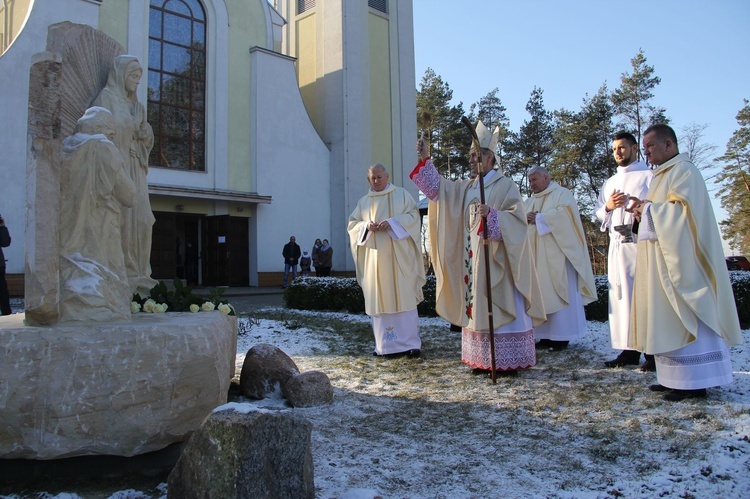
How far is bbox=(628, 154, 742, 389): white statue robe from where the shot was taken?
13.4ft

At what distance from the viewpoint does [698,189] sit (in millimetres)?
4211

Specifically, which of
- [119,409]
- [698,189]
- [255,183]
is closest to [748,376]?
[698,189]

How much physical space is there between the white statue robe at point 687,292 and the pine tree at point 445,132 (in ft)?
104

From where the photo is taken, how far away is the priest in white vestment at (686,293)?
4.07 meters

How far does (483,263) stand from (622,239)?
1282mm

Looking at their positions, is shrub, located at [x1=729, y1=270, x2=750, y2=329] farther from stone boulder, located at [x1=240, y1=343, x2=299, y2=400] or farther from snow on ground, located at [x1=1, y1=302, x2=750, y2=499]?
stone boulder, located at [x1=240, y1=343, x2=299, y2=400]

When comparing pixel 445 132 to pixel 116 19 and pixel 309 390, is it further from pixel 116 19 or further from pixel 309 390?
pixel 309 390

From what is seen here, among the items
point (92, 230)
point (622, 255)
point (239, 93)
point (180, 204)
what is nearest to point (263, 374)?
point (92, 230)

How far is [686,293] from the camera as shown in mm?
4078

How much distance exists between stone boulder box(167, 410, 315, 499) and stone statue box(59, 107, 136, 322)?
121 centimetres

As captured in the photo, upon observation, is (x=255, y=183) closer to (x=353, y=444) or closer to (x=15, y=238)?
(x=15, y=238)

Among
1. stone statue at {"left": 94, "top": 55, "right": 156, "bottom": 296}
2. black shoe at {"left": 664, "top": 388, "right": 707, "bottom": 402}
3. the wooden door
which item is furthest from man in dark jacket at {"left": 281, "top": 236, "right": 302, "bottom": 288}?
black shoe at {"left": 664, "top": 388, "right": 707, "bottom": 402}

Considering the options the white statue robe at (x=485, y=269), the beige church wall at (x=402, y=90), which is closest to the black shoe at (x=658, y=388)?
the white statue robe at (x=485, y=269)

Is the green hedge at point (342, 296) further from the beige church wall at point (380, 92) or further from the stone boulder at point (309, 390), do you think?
the beige church wall at point (380, 92)
